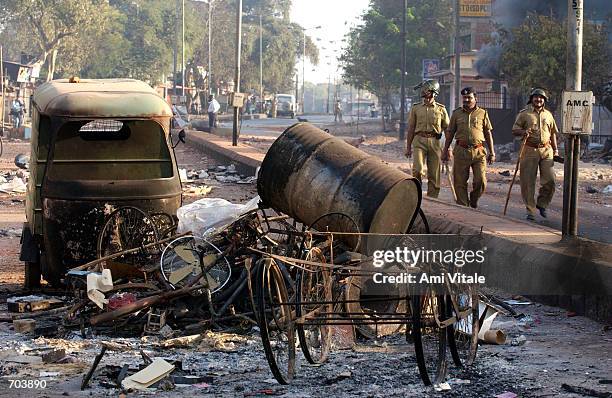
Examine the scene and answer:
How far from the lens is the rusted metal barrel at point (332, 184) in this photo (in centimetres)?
895

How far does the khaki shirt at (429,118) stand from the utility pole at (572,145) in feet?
10.1

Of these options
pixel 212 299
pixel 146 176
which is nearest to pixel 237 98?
pixel 146 176

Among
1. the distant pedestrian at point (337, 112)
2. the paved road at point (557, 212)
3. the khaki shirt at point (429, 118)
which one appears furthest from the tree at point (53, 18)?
the khaki shirt at point (429, 118)

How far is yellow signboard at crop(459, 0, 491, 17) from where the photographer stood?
42.0 meters

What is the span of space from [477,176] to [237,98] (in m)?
20.4

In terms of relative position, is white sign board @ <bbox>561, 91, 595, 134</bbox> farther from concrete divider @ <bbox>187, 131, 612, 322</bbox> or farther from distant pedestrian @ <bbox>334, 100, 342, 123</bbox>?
distant pedestrian @ <bbox>334, 100, 342, 123</bbox>

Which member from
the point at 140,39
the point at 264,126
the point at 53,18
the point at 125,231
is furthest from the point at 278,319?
the point at 140,39

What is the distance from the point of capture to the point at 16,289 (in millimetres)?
10883

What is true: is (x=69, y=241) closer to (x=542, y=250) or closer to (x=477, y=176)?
(x=542, y=250)

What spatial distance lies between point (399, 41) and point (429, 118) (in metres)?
46.8

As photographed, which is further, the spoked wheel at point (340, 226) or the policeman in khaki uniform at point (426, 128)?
the policeman in khaki uniform at point (426, 128)

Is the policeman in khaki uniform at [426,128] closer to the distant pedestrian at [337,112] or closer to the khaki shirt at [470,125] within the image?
the khaki shirt at [470,125]

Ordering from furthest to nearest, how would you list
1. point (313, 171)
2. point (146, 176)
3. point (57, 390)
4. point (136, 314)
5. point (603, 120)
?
1. point (603, 120)
2. point (146, 176)
3. point (313, 171)
4. point (136, 314)
5. point (57, 390)

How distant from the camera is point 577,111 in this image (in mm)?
11719
